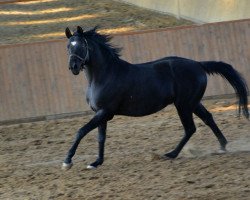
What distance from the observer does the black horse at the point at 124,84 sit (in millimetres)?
9258

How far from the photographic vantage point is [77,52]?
9133mm

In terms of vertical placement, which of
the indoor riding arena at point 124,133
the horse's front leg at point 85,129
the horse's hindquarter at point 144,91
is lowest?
the indoor riding arena at point 124,133

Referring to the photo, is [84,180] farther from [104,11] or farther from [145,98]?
[104,11]

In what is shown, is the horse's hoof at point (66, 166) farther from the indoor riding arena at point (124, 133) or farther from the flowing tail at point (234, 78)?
the flowing tail at point (234, 78)

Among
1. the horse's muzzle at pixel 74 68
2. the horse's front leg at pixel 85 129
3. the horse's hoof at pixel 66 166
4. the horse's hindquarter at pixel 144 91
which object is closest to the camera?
the horse's muzzle at pixel 74 68

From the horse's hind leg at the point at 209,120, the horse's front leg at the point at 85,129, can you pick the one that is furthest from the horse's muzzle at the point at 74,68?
the horse's hind leg at the point at 209,120

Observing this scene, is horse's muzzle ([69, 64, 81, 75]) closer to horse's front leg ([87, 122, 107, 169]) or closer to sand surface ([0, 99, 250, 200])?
horse's front leg ([87, 122, 107, 169])

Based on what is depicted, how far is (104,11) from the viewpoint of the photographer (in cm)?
2875

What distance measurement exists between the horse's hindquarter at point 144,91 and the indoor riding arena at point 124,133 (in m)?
0.69

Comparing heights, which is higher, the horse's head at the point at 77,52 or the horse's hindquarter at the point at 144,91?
the horse's head at the point at 77,52

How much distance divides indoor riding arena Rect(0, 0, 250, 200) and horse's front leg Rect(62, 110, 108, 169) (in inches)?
4.8

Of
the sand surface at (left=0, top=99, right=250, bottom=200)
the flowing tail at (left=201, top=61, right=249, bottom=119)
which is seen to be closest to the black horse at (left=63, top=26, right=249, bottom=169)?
the flowing tail at (left=201, top=61, right=249, bottom=119)

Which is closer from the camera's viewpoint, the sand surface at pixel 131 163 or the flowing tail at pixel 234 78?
the sand surface at pixel 131 163

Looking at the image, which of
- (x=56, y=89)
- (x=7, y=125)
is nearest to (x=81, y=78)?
(x=56, y=89)
